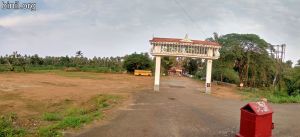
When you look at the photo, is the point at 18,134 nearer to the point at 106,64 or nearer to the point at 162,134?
the point at 162,134

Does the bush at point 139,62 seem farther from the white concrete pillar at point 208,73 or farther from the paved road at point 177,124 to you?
the paved road at point 177,124

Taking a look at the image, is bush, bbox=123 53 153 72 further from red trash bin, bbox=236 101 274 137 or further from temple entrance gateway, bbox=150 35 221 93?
red trash bin, bbox=236 101 274 137

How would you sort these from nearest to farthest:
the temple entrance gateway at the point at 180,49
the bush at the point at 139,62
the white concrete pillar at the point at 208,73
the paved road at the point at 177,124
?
the paved road at the point at 177,124 < the temple entrance gateway at the point at 180,49 < the white concrete pillar at the point at 208,73 < the bush at the point at 139,62

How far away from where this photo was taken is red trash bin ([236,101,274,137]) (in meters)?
7.31

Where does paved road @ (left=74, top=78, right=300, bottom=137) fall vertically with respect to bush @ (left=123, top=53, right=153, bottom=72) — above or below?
below

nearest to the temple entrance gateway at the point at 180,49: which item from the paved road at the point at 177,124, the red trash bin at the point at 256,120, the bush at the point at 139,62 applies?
the paved road at the point at 177,124

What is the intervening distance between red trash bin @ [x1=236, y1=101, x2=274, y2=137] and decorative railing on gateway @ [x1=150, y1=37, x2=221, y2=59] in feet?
48.5

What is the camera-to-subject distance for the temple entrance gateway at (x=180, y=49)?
2236 cm

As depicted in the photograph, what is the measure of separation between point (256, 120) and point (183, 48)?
15.9m

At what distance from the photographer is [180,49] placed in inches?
902

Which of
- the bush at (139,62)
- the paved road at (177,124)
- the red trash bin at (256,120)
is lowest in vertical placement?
the paved road at (177,124)

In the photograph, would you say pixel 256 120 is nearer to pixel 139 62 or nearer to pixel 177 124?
pixel 177 124

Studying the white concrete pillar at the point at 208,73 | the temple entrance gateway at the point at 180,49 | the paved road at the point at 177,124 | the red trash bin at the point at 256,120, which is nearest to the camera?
the red trash bin at the point at 256,120

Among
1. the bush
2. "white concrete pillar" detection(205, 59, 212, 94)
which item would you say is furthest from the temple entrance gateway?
the bush
